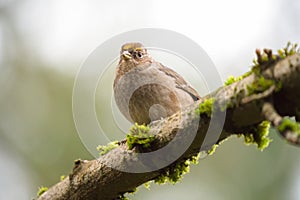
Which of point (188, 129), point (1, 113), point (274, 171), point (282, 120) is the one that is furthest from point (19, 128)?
point (282, 120)

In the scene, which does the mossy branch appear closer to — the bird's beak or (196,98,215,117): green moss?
(196,98,215,117): green moss

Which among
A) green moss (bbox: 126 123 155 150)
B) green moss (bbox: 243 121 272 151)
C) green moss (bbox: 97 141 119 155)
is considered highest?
green moss (bbox: 97 141 119 155)

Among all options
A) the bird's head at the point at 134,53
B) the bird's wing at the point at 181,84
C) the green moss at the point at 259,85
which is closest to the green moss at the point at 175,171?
the green moss at the point at 259,85

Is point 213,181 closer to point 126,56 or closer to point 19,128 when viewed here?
point 19,128

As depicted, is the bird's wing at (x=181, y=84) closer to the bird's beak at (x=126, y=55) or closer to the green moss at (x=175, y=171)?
the bird's beak at (x=126, y=55)

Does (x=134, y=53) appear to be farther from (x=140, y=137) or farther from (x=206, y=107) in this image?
(x=206, y=107)

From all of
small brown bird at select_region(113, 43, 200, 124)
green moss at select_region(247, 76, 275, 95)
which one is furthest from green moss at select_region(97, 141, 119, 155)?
green moss at select_region(247, 76, 275, 95)

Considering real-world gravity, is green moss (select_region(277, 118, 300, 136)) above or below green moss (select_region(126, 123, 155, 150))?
below
